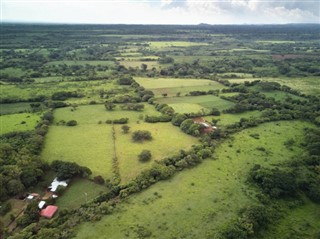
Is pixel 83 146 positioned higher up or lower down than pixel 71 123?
lower down

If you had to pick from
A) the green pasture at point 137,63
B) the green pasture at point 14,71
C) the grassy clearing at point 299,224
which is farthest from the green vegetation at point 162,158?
the green pasture at point 137,63

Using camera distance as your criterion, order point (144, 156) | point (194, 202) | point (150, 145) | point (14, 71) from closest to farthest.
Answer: point (194, 202), point (144, 156), point (150, 145), point (14, 71)

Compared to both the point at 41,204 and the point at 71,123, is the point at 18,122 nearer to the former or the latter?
the point at 71,123

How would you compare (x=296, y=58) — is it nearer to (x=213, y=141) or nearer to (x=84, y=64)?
(x=84, y=64)

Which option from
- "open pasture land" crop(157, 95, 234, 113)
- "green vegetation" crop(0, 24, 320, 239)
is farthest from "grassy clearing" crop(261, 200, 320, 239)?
"open pasture land" crop(157, 95, 234, 113)

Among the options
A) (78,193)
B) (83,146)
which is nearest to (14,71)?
(83,146)

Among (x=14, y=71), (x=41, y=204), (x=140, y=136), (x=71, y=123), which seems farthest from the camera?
(x=14, y=71)

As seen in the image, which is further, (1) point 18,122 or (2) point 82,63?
(2) point 82,63
